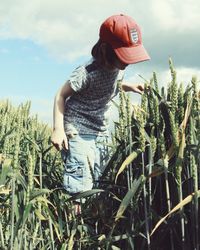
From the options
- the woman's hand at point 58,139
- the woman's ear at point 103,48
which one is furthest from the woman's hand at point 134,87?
the woman's hand at point 58,139

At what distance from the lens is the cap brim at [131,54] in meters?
1.73

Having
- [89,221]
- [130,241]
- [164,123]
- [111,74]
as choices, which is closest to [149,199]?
[130,241]

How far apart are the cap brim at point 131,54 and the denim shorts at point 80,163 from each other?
365 millimetres

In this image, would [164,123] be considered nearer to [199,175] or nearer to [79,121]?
[199,175]

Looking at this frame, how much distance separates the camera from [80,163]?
182 cm

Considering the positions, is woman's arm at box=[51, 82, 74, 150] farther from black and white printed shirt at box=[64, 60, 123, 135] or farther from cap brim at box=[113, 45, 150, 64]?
cap brim at box=[113, 45, 150, 64]

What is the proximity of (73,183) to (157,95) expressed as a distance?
1.66 feet

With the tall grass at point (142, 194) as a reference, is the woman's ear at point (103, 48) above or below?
above

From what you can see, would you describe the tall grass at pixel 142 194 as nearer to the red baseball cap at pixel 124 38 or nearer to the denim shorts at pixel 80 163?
the denim shorts at pixel 80 163

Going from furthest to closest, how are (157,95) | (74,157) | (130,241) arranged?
(74,157) < (157,95) < (130,241)

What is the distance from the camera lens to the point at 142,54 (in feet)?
5.86

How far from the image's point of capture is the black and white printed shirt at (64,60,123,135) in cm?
183

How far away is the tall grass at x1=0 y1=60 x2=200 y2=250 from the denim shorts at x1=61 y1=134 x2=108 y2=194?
9cm

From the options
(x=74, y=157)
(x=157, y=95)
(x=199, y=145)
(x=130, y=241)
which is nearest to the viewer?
(x=199, y=145)
